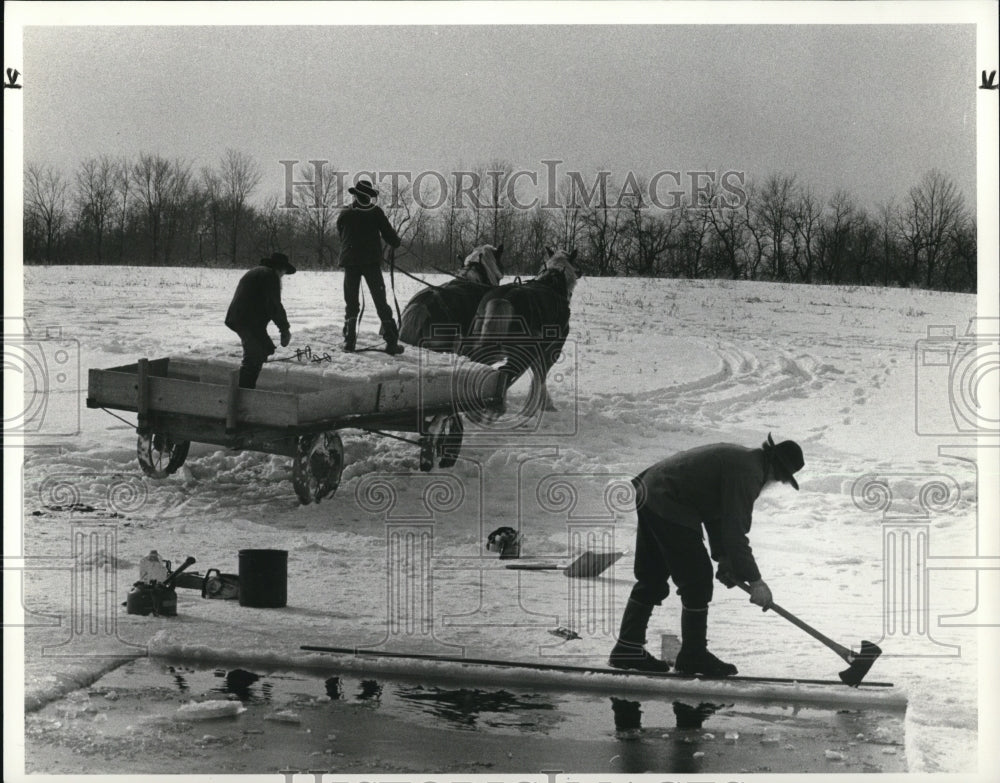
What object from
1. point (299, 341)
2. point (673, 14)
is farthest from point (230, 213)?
point (673, 14)

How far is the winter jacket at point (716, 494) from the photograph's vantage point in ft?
25.8

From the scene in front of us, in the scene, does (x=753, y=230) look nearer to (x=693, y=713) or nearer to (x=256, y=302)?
(x=256, y=302)

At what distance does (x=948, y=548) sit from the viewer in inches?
364

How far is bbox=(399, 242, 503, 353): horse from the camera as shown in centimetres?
984

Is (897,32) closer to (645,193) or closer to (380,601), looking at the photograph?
(645,193)

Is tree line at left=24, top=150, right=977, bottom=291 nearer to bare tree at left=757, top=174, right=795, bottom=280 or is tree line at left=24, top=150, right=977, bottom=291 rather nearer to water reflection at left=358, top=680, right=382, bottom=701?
bare tree at left=757, top=174, right=795, bottom=280

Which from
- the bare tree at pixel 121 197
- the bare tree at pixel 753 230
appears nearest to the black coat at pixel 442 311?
the bare tree at pixel 753 230

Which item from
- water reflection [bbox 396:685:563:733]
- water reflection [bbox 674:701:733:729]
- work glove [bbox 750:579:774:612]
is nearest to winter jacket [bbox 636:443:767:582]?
work glove [bbox 750:579:774:612]

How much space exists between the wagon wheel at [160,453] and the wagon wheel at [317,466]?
0.81 metres

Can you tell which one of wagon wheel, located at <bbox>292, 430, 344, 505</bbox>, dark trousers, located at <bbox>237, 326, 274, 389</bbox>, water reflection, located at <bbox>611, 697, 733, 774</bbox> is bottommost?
water reflection, located at <bbox>611, 697, 733, 774</bbox>

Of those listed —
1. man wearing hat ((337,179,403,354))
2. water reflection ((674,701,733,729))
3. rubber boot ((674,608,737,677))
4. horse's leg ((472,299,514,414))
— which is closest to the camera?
water reflection ((674,701,733,729))

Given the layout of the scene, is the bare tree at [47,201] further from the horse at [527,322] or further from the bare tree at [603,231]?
the bare tree at [603,231]

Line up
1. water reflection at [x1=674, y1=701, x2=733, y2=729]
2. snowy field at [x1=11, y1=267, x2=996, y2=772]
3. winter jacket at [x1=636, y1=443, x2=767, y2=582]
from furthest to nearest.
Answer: snowy field at [x1=11, y1=267, x2=996, y2=772]
winter jacket at [x1=636, y1=443, x2=767, y2=582]
water reflection at [x1=674, y1=701, x2=733, y2=729]

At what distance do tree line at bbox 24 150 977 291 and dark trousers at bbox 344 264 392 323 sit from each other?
18 cm
